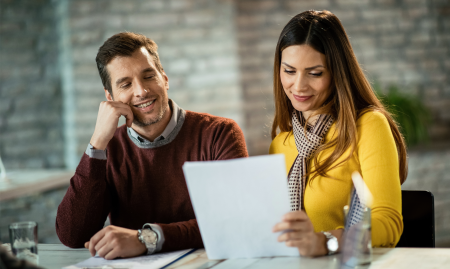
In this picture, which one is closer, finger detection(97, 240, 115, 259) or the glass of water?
the glass of water

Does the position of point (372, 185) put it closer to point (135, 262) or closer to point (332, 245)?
point (332, 245)

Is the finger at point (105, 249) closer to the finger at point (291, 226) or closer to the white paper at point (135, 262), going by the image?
the white paper at point (135, 262)

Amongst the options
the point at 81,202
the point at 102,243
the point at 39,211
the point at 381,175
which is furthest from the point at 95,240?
the point at 39,211

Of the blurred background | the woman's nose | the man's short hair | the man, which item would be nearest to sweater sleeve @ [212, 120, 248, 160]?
the man

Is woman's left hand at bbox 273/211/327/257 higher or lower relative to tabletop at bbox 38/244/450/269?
higher

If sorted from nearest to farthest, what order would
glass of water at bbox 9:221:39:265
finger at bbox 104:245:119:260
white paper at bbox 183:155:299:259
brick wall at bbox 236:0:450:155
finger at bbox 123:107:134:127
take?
white paper at bbox 183:155:299:259 < glass of water at bbox 9:221:39:265 < finger at bbox 104:245:119:260 < finger at bbox 123:107:134:127 < brick wall at bbox 236:0:450:155

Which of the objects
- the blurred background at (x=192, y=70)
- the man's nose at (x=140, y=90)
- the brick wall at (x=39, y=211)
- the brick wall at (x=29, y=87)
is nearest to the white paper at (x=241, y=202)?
the man's nose at (x=140, y=90)

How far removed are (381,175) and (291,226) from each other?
0.42 metres

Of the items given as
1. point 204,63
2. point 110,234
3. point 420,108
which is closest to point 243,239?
point 110,234

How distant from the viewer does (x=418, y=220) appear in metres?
1.53

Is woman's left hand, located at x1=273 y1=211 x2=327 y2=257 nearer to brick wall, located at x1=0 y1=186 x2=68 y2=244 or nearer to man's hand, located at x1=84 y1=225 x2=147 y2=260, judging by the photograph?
man's hand, located at x1=84 y1=225 x2=147 y2=260

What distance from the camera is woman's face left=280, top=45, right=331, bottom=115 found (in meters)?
1.56

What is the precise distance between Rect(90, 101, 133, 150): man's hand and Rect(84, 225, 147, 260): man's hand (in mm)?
345

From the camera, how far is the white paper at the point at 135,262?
47.3 inches
